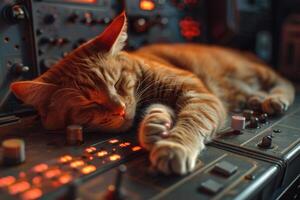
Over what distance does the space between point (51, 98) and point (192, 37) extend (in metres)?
1.17

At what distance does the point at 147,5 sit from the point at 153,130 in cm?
96

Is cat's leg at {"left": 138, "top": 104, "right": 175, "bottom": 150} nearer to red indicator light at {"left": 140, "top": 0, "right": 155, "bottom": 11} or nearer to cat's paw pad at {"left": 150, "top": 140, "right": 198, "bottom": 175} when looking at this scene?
cat's paw pad at {"left": 150, "top": 140, "right": 198, "bottom": 175}

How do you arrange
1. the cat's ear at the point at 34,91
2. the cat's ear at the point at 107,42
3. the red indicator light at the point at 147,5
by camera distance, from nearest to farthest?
the cat's ear at the point at 34,91
the cat's ear at the point at 107,42
the red indicator light at the point at 147,5

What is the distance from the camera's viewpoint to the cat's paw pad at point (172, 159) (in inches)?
28.3

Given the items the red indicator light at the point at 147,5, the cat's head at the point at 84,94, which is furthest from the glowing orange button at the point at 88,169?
the red indicator light at the point at 147,5

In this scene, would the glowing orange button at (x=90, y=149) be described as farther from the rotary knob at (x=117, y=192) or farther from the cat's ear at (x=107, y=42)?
the cat's ear at (x=107, y=42)

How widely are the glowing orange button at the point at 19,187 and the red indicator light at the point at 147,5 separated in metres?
1.16

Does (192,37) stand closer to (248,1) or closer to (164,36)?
(164,36)

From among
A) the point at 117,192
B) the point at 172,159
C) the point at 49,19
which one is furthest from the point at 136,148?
the point at 49,19

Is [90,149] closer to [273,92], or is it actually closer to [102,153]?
[102,153]

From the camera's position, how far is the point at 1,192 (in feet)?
2.07

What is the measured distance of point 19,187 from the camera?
2.13 ft

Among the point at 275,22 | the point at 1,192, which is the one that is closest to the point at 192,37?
the point at 275,22

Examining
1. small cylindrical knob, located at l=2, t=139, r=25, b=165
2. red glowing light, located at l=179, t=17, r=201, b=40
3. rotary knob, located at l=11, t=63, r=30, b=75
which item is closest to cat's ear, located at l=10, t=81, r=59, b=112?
rotary knob, located at l=11, t=63, r=30, b=75
